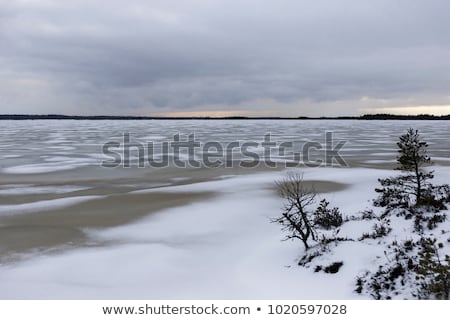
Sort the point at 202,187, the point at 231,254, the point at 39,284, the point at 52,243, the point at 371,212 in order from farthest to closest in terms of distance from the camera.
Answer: the point at 202,187 < the point at 371,212 < the point at 52,243 < the point at 231,254 < the point at 39,284

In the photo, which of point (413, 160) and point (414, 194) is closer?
point (414, 194)

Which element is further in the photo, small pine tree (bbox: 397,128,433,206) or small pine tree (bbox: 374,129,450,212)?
small pine tree (bbox: 397,128,433,206)

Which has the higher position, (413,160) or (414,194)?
(413,160)

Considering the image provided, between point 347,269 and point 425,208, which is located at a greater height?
point 425,208

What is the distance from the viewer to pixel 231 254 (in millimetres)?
7621

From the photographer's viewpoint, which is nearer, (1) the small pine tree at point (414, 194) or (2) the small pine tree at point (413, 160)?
(1) the small pine tree at point (414, 194)

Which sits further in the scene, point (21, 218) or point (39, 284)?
point (21, 218)
